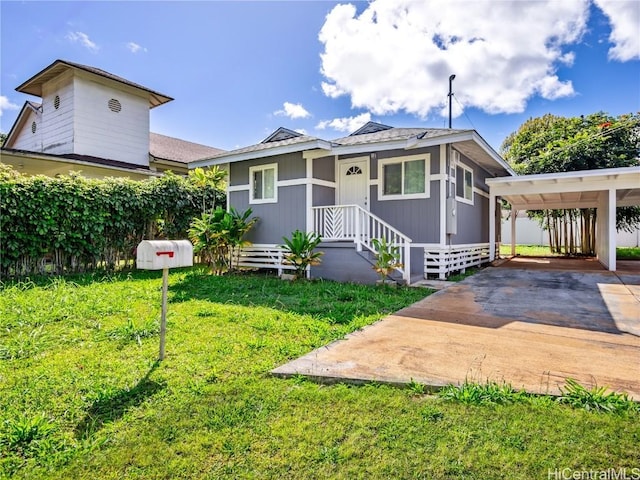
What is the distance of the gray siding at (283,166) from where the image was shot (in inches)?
351

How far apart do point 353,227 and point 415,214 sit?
1.60 meters

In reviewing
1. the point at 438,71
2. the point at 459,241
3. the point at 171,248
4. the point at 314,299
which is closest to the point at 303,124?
the point at 438,71

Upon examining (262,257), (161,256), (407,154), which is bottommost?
(262,257)

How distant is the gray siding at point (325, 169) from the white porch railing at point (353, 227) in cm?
98

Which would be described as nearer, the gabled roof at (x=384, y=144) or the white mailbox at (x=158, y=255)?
the white mailbox at (x=158, y=255)

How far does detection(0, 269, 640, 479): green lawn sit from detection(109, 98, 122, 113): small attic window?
39.4 ft

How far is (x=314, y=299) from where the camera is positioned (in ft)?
19.8

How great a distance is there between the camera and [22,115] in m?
15.6

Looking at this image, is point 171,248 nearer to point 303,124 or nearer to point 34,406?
point 34,406

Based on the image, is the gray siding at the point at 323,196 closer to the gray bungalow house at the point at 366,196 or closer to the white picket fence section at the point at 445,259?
the gray bungalow house at the point at 366,196

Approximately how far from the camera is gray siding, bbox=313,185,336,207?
8930mm

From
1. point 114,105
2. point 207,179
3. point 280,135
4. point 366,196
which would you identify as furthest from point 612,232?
point 114,105

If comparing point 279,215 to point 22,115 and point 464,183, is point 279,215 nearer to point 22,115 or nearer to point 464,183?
point 464,183

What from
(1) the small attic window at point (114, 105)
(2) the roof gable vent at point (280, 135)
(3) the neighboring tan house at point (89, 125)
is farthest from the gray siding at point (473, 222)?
(1) the small attic window at point (114, 105)
